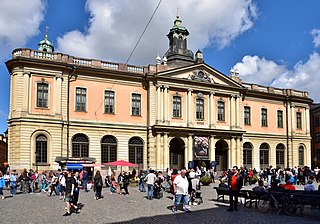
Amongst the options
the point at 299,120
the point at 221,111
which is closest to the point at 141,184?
the point at 221,111

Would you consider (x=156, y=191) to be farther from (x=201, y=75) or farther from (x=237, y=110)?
(x=237, y=110)

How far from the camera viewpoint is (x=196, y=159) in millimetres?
37062

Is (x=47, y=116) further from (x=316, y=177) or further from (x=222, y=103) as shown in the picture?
(x=316, y=177)

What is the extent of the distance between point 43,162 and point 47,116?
13.6ft

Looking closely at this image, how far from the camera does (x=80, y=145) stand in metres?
33.1

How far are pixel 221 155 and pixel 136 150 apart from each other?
34.6ft

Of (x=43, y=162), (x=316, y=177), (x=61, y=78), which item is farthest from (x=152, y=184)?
(x=316, y=177)

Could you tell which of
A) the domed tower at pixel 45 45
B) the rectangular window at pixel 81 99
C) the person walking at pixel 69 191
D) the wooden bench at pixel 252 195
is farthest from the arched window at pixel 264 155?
the domed tower at pixel 45 45

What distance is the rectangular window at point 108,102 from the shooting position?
114 ft

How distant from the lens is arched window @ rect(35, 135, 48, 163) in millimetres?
30656

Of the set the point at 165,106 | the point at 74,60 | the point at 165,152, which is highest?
the point at 74,60

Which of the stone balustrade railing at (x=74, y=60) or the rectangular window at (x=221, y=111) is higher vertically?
the stone balustrade railing at (x=74, y=60)

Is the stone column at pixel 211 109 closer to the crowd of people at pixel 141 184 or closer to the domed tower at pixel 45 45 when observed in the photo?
the crowd of people at pixel 141 184

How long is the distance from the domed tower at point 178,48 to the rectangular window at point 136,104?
32.2 feet
